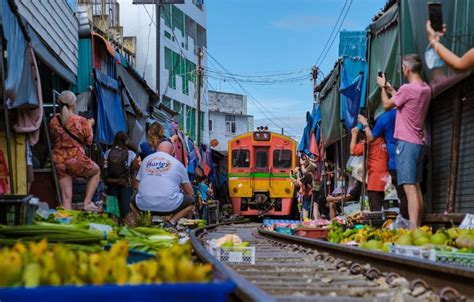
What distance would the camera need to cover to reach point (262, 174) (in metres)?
25.0

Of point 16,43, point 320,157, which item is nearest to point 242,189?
point 320,157

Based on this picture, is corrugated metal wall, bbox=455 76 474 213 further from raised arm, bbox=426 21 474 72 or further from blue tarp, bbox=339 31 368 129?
blue tarp, bbox=339 31 368 129

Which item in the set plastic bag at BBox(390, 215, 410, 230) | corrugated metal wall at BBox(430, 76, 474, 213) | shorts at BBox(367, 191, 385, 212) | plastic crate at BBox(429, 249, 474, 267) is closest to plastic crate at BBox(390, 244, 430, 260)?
plastic crate at BBox(429, 249, 474, 267)

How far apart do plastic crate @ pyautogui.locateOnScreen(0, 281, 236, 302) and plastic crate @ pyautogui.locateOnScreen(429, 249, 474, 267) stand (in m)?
2.99

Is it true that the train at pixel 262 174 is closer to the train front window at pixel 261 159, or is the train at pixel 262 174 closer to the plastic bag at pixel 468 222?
the train front window at pixel 261 159

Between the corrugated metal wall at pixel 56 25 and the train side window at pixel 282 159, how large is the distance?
1367 cm

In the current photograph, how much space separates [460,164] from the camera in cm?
805

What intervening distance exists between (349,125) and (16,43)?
6.99 m

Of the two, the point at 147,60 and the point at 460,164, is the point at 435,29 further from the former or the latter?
the point at 147,60

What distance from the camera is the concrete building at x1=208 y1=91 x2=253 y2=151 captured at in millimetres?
67688

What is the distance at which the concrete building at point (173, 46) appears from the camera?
37.8 metres

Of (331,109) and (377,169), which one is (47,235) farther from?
(331,109)

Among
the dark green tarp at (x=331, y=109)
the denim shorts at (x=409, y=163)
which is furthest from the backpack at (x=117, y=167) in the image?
the denim shorts at (x=409, y=163)

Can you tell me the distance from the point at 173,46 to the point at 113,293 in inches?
1558
